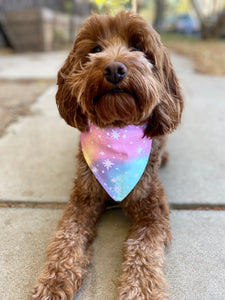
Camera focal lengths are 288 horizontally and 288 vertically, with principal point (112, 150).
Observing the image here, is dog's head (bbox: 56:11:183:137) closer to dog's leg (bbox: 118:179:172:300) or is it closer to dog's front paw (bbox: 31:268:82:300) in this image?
dog's leg (bbox: 118:179:172:300)

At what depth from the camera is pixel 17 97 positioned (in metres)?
5.30

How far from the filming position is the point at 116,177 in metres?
2.28

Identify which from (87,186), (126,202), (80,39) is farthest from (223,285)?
(80,39)

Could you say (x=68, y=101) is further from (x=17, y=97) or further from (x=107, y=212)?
(x=17, y=97)

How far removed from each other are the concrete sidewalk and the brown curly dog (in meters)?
0.11

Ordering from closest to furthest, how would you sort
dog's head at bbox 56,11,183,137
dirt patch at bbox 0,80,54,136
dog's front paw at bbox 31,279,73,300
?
dog's front paw at bbox 31,279,73,300, dog's head at bbox 56,11,183,137, dirt patch at bbox 0,80,54,136

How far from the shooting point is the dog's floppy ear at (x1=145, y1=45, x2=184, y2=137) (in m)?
2.08

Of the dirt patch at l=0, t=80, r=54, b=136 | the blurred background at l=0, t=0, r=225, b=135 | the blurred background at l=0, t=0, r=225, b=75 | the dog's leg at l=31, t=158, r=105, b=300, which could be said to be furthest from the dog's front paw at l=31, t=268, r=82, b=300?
the blurred background at l=0, t=0, r=225, b=75

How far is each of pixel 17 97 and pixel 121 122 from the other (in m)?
3.73

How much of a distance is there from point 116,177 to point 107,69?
88 cm

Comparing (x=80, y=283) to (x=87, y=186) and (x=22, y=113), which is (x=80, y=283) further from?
(x=22, y=113)

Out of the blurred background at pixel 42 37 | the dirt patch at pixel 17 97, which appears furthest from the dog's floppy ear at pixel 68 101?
the dirt patch at pixel 17 97

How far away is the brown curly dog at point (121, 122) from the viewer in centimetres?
180

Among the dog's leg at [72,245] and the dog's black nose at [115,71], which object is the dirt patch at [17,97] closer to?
the dog's leg at [72,245]
